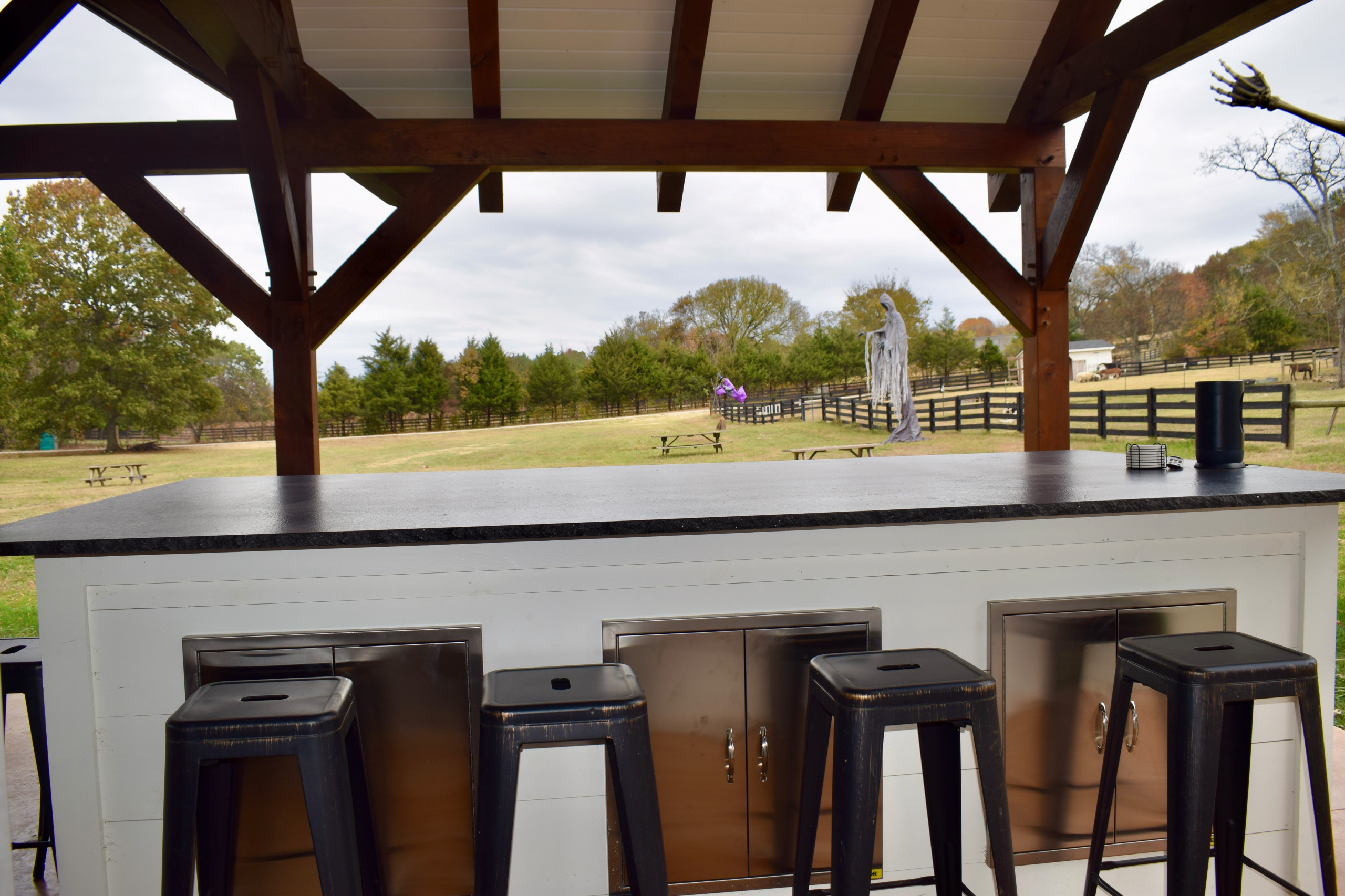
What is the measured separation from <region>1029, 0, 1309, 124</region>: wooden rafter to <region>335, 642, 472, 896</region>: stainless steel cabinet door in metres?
3.01

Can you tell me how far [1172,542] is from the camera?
5.82ft

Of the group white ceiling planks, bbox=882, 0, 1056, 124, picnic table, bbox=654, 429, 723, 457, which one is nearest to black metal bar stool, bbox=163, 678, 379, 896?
white ceiling planks, bbox=882, 0, 1056, 124

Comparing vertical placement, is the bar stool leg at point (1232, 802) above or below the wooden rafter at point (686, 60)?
below

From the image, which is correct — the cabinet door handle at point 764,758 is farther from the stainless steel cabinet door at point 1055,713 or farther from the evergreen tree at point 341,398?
the evergreen tree at point 341,398

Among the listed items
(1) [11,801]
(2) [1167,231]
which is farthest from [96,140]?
(2) [1167,231]

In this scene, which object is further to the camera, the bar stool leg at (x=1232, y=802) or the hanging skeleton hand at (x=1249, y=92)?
the hanging skeleton hand at (x=1249, y=92)

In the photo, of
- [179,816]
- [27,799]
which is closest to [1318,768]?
[179,816]

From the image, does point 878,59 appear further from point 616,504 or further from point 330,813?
point 330,813

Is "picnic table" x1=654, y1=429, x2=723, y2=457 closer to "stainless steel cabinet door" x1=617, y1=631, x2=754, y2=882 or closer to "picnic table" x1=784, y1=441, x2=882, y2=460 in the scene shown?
"picnic table" x1=784, y1=441, x2=882, y2=460

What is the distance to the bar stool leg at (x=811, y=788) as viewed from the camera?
4.53 ft

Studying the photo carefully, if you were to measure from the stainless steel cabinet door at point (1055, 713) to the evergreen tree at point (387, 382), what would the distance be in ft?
30.1

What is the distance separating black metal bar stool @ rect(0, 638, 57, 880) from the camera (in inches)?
71.7

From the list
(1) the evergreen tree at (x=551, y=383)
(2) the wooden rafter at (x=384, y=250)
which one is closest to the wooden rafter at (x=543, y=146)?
(2) the wooden rafter at (x=384, y=250)

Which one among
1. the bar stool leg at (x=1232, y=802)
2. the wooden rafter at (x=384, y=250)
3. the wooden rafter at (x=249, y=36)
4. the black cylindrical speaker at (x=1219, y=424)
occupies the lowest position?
the bar stool leg at (x=1232, y=802)
